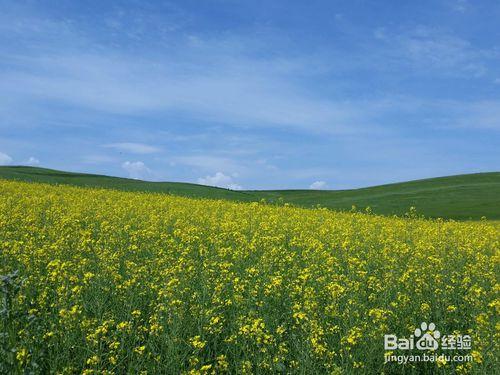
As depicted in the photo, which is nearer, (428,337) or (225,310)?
(428,337)

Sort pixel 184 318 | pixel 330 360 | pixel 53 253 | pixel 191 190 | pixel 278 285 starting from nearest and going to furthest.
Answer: pixel 330 360, pixel 184 318, pixel 278 285, pixel 53 253, pixel 191 190

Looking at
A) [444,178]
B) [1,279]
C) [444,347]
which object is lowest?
[444,347]

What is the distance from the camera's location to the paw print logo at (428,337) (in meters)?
6.14

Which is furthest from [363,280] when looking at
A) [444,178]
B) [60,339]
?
[444,178]

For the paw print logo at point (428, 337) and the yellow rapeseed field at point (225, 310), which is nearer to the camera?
the yellow rapeseed field at point (225, 310)

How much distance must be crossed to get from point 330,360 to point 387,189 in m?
59.1

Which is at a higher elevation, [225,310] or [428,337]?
[225,310]

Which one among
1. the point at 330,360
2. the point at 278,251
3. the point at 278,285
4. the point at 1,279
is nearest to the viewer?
the point at 1,279

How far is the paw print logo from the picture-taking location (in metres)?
6.14

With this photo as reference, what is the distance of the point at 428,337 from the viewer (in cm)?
621

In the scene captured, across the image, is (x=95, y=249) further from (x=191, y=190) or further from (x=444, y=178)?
(x=444, y=178)

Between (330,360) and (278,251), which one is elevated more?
(278,251)

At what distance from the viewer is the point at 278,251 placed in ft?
31.7

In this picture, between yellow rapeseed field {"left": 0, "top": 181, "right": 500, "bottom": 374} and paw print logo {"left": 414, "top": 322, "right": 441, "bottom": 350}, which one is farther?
paw print logo {"left": 414, "top": 322, "right": 441, "bottom": 350}
